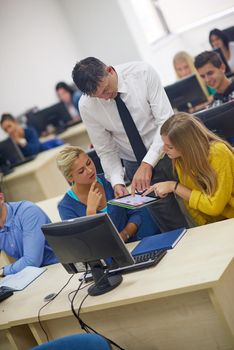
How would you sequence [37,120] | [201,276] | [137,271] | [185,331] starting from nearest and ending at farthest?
[201,276]
[185,331]
[137,271]
[37,120]

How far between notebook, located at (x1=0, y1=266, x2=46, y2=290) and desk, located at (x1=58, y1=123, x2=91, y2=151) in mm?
4257

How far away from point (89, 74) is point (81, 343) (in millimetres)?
1435

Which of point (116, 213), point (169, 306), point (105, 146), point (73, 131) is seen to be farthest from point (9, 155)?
point (169, 306)

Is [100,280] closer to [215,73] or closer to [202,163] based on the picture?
[202,163]

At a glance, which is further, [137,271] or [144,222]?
[144,222]

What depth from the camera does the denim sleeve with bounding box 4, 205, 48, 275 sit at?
3.30 meters

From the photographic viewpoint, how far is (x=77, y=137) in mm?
7496

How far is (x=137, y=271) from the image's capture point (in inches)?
99.9

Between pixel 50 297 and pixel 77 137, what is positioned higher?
pixel 77 137

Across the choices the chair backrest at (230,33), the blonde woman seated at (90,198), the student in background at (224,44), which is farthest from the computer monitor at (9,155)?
the blonde woman seated at (90,198)

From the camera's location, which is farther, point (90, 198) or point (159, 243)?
point (90, 198)

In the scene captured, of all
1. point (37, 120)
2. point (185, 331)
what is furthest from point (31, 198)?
point (185, 331)

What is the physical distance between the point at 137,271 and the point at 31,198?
394 centimetres

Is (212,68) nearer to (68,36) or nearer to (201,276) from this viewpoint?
(201,276)
